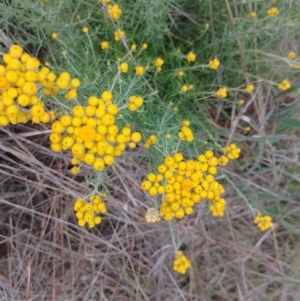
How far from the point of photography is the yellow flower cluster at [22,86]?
4.92 ft

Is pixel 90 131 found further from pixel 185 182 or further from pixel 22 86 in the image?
pixel 185 182

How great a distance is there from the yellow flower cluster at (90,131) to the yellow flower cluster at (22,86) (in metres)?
0.07

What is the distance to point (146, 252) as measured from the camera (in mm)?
3037

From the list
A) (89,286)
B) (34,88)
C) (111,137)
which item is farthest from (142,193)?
(34,88)

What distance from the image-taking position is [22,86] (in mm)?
1507

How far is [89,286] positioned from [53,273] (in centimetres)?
25

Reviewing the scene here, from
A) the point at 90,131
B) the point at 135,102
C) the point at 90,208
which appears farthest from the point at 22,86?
the point at 90,208

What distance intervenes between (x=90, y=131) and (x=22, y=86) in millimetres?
269

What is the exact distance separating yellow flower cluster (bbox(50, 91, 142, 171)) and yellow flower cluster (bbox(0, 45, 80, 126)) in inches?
2.8

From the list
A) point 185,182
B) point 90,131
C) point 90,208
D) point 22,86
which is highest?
point 22,86

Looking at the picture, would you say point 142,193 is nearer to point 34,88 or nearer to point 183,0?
point 183,0

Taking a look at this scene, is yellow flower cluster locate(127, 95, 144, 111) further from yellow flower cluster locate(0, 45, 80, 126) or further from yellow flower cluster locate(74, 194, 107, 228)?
yellow flower cluster locate(74, 194, 107, 228)

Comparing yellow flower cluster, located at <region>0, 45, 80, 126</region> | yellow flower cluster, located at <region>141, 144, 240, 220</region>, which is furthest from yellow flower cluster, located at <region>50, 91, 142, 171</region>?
yellow flower cluster, located at <region>141, 144, 240, 220</region>

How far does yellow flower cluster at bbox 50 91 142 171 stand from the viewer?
61.5 inches
